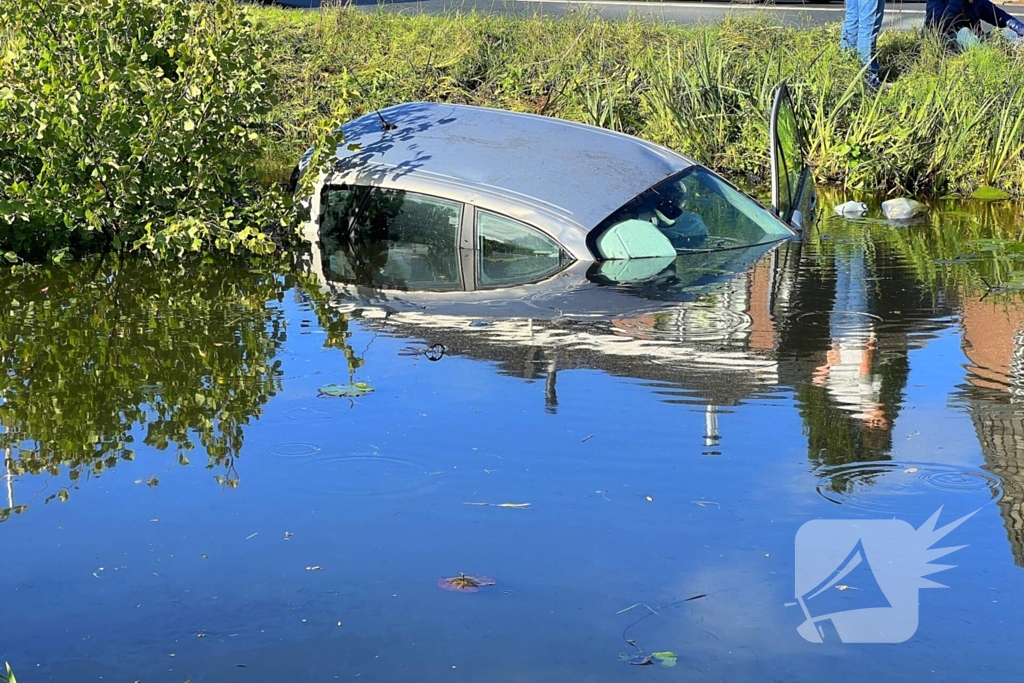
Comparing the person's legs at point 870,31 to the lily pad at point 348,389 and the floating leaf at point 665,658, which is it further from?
the floating leaf at point 665,658

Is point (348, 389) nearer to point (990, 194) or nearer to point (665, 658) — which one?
point (665, 658)

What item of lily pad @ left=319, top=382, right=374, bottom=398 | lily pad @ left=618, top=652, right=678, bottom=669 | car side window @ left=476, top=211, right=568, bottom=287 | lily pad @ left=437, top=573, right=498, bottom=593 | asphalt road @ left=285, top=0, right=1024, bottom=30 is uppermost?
asphalt road @ left=285, top=0, right=1024, bottom=30

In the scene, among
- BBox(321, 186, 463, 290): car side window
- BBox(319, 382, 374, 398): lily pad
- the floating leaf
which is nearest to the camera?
the floating leaf

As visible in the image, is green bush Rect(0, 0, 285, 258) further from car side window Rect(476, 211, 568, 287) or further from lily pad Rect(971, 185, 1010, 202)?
lily pad Rect(971, 185, 1010, 202)

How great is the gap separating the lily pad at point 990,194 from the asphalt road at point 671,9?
691cm

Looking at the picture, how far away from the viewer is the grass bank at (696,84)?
12.6m

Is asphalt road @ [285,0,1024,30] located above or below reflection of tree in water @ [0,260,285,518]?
above

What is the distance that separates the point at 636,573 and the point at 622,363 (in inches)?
94.2

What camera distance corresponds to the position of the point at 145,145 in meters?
9.32

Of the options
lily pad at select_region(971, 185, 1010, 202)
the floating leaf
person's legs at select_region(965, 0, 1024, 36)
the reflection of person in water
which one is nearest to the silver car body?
the reflection of person in water

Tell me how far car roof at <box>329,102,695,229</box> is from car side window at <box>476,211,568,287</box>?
0.19 metres

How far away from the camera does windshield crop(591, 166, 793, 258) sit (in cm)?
869

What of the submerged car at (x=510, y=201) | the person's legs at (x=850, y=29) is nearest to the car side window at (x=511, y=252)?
the submerged car at (x=510, y=201)

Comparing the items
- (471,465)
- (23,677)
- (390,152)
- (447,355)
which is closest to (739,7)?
(390,152)
